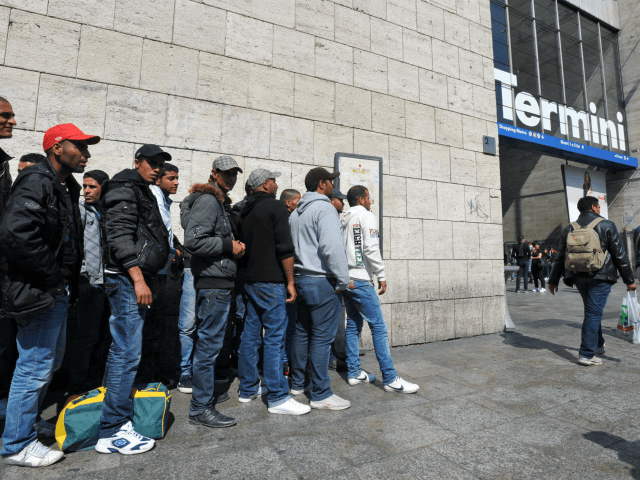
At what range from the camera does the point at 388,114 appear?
5.85 meters

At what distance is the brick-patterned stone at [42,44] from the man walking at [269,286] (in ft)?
8.77

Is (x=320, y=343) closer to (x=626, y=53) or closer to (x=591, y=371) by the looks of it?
(x=591, y=371)

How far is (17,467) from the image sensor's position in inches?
89.0

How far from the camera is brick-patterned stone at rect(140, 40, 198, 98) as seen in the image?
4328mm

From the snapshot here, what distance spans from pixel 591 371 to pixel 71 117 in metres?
6.33

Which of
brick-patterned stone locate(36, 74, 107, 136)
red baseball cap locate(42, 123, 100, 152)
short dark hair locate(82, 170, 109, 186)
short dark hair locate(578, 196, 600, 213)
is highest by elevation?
brick-patterned stone locate(36, 74, 107, 136)

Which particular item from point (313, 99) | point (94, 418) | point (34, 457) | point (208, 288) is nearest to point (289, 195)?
point (208, 288)

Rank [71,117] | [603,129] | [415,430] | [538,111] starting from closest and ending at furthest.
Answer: [415,430], [71,117], [538,111], [603,129]

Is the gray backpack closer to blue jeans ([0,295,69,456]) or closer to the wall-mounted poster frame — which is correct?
the wall-mounted poster frame

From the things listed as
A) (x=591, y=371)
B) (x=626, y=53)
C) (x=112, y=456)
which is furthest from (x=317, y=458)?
(x=626, y=53)

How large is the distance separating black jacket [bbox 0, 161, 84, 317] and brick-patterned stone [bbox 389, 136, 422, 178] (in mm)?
4462

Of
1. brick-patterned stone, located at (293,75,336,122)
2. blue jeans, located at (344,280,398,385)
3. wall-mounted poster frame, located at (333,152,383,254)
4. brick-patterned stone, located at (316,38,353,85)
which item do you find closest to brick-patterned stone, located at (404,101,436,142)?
wall-mounted poster frame, located at (333,152,383,254)

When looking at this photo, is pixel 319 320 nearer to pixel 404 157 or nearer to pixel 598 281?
pixel 404 157

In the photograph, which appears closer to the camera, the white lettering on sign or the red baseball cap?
the red baseball cap
